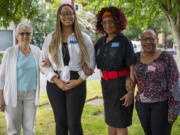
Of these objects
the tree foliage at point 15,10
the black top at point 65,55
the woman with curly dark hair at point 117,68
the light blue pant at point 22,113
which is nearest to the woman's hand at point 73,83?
the black top at point 65,55

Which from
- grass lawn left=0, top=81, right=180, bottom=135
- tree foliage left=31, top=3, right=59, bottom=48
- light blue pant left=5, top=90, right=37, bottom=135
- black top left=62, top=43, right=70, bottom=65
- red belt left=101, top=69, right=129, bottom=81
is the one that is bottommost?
grass lawn left=0, top=81, right=180, bottom=135

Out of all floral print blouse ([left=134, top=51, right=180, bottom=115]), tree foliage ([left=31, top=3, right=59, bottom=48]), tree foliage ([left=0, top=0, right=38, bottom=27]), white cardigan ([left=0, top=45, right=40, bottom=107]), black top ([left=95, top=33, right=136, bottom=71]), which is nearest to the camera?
floral print blouse ([left=134, top=51, right=180, bottom=115])

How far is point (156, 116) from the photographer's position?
2652 millimetres

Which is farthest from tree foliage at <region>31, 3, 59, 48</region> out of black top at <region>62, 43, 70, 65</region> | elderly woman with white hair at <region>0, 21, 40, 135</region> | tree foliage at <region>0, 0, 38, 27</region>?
black top at <region>62, 43, 70, 65</region>

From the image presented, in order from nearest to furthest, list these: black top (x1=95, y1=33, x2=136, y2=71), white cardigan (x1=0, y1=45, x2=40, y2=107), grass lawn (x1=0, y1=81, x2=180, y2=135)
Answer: black top (x1=95, y1=33, x2=136, y2=71) → white cardigan (x1=0, y1=45, x2=40, y2=107) → grass lawn (x1=0, y1=81, x2=180, y2=135)

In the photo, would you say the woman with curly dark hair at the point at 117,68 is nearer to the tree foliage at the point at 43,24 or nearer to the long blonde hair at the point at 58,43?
the long blonde hair at the point at 58,43

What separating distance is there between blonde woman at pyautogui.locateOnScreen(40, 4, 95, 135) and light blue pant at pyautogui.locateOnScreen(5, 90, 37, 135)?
0.45 m

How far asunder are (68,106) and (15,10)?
262 centimetres

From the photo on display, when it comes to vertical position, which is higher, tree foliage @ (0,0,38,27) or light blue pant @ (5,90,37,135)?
tree foliage @ (0,0,38,27)

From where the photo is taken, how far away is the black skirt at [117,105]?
287 centimetres

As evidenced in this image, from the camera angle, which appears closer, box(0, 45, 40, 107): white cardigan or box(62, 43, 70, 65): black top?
box(62, 43, 70, 65): black top

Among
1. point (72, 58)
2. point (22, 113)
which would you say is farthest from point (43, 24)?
point (72, 58)

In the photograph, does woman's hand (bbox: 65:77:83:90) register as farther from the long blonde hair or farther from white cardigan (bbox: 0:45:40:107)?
white cardigan (bbox: 0:45:40:107)

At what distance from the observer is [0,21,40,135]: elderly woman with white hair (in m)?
3.11
